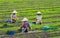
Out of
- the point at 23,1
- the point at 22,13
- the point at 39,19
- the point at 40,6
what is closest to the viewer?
the point at 39,19

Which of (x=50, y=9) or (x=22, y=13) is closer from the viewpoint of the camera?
(x=22, y=13)

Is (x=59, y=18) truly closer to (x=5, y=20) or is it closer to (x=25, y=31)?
(x=5, y=20)

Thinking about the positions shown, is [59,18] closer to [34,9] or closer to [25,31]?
[34,9]

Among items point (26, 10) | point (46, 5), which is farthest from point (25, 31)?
point (46, 5)

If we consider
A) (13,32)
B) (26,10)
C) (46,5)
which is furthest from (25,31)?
(46,5)

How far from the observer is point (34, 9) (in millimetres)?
15664

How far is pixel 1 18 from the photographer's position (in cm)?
1308

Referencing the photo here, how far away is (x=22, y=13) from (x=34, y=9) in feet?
4.97

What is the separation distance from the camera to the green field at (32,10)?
499 inches

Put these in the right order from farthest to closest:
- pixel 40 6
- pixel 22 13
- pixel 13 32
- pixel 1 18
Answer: pixel 40 6, pixel 22 13, pixel 1 18, pixel 13 32

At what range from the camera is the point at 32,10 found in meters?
15.3

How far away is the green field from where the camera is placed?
12681mm

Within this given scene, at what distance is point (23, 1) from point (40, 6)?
1.94m

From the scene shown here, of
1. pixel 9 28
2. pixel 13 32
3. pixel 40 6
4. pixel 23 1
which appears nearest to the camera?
pixel 13 32
